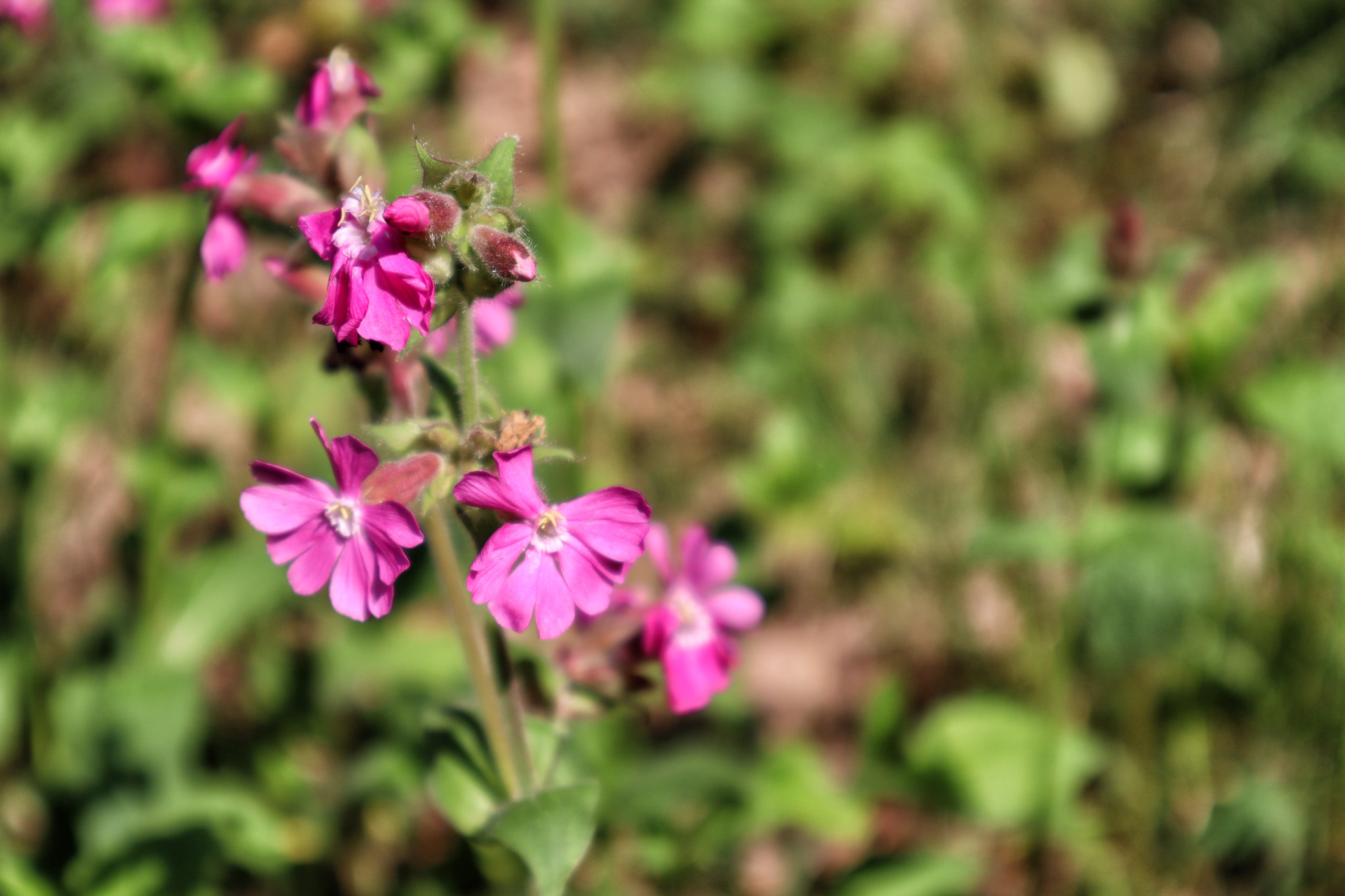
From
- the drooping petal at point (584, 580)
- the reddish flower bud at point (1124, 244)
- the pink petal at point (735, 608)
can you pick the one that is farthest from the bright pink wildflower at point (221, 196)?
the reddish flower bud at point (1124, 244)

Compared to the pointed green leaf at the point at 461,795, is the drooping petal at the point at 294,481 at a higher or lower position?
higher

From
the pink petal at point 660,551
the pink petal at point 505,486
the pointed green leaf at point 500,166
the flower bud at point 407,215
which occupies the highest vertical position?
the pointed green leaf at point 500,166

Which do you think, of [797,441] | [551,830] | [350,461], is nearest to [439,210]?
[350,461]

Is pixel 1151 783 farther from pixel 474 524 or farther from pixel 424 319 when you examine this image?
pixel 424 319

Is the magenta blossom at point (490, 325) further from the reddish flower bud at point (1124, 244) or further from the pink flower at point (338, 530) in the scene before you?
the reddish flower bud at point (1124, 244)

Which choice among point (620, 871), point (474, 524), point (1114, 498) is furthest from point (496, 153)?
point (1114, 498)
